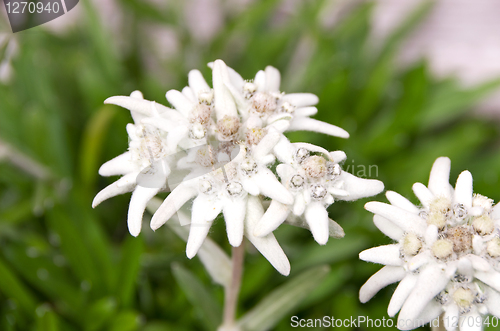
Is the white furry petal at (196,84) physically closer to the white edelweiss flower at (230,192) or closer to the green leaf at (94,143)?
the white edelweiss flower at (230,192)

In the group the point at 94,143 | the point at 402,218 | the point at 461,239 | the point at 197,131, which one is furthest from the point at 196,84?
the point at 94,143

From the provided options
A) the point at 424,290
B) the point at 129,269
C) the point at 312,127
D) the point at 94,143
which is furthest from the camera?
the point at 94,143

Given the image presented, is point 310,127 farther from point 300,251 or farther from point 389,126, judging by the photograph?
point 389,126

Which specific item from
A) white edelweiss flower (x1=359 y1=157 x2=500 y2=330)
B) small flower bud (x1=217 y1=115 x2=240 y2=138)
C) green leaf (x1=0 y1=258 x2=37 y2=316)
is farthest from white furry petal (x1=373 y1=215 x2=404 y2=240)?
green leaf (x1=0 y1=258 x2=37 y2=316)

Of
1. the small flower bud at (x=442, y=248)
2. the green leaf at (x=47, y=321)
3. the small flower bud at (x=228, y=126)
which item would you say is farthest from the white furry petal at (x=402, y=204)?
the green leaf at (x=47, y=321)

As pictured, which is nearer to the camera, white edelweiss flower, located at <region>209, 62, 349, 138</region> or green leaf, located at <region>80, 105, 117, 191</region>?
white edelweiss flower, located at <region>209, 62, 349, 138</region>

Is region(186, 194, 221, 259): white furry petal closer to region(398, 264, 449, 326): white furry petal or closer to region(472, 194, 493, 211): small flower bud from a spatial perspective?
region(398, 264, 449, 326): white furry petal

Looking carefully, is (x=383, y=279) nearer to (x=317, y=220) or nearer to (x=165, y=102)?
(x=317, y=220)
